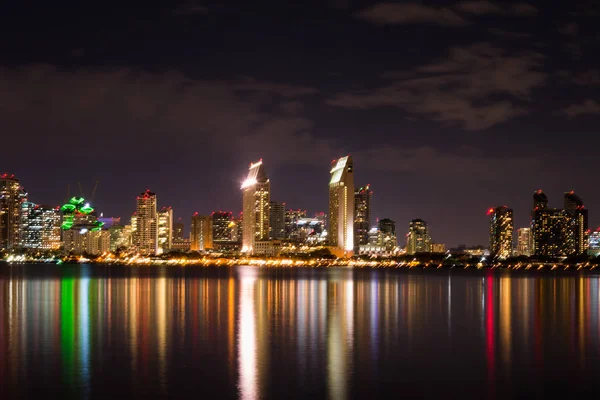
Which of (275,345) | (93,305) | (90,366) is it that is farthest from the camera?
(93,305)

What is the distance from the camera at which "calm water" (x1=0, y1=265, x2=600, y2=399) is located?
25000 mm

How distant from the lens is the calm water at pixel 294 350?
82.0 feet

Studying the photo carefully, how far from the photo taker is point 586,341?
37.1 m

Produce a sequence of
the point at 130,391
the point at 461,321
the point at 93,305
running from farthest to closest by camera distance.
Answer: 1. the point at 93,305
2. the point at 461,321
3. the point at 130,391

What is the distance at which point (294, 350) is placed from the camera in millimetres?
32750

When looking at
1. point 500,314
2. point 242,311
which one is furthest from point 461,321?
point 242,311

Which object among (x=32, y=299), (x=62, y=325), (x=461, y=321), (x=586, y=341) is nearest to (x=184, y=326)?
(x=62, y=325)

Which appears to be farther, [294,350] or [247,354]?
[294,350]

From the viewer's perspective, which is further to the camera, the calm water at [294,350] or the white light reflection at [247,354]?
the calm water at [294,350]

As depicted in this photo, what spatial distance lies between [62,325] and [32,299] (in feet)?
71.2

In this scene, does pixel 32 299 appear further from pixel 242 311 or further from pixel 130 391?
pixel 130 391

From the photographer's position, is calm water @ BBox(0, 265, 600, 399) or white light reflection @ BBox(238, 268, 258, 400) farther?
calm water @ BBox(0, 265, 600, 399)

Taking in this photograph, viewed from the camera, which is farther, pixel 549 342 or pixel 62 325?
pixel 62 325

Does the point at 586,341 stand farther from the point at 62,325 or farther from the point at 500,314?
the point at 62,325
